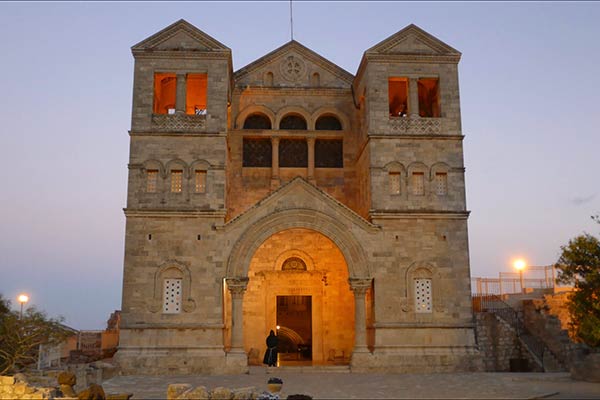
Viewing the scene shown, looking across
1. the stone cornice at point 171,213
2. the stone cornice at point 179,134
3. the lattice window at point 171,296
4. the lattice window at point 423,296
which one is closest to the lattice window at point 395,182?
the lattice window at point 423,296

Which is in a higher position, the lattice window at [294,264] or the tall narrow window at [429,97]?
the tall narrow window at [429,97]

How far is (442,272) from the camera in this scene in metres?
25.3

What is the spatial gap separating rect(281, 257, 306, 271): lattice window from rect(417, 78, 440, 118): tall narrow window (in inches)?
338

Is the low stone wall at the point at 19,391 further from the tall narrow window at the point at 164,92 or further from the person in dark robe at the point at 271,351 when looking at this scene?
the tall narrow window at the point at 164,92

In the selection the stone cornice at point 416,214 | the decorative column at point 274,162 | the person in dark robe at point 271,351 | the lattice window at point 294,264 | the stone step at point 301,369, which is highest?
the decorative column at point 274,162

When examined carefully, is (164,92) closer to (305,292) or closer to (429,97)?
(305,292)

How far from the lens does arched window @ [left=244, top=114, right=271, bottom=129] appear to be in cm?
2962

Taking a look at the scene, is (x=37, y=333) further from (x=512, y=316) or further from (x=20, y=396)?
(x=512, y=316)

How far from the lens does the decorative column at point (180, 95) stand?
26.6m

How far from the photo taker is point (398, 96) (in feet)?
102

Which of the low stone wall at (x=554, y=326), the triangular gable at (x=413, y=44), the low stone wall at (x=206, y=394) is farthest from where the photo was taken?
the triangular gable at (x=413, y=44)

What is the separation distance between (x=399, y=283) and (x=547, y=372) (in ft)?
20.7

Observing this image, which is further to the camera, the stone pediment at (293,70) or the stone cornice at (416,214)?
the stone pediment at (293,70)

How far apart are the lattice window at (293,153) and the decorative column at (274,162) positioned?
47 centimetres
